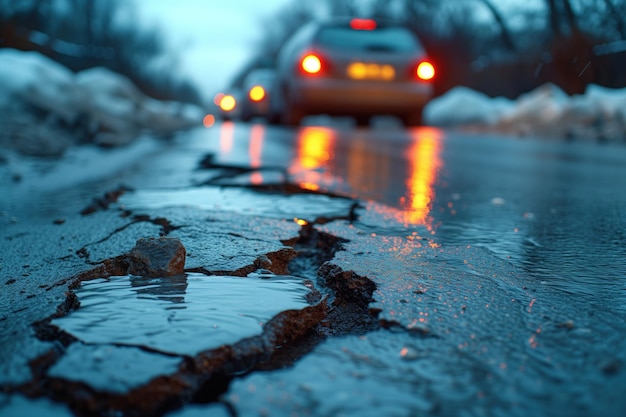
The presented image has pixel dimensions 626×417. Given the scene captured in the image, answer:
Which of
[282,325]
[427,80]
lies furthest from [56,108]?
[282,325]

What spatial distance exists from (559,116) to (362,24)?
3830mm

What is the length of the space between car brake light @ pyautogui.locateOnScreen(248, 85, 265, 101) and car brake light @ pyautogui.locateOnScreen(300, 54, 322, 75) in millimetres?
5085

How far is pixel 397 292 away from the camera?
1.47 m

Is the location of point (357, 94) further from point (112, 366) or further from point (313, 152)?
point (112, 366)

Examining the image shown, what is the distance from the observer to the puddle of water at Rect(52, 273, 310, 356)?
1168 mm

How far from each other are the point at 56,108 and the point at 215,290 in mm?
6837

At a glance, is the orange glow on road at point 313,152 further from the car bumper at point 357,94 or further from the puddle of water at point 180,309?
the puddle of water at point 180,309

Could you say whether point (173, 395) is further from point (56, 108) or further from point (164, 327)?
point (56, 108)

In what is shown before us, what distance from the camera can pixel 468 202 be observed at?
2900 mm

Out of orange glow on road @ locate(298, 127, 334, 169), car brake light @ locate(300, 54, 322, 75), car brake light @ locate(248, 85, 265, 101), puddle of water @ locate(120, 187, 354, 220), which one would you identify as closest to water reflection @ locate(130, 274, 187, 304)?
puddle of water @ locate(120, 187, 354, 220)

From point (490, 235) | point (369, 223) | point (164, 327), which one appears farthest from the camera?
point (369, 223)

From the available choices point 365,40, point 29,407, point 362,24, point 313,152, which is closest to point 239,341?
point 29,407

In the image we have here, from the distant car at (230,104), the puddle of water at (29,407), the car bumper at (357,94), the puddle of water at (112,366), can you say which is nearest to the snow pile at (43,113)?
the car bumper at (357,94)

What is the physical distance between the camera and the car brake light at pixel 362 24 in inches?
335
